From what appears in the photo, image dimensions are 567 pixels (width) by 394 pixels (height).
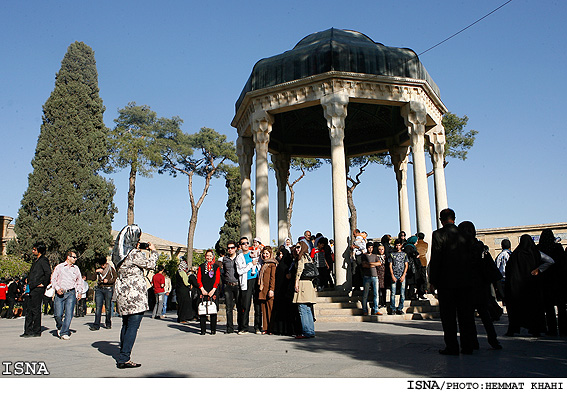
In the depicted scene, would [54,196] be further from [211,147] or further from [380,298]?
[380,298]

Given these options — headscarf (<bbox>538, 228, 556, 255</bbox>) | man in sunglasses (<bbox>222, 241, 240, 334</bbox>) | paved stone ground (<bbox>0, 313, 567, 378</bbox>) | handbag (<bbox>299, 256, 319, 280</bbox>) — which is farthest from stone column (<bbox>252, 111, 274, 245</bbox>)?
headscarf (<bbox>538, 228, 556, 255</bbox>)

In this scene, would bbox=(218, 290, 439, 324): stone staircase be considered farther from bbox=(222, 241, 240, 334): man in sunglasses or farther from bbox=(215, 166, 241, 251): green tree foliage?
bbox=(215, 166, 241, 251): green tree foliage

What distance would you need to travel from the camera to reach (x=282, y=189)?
66.7 ft

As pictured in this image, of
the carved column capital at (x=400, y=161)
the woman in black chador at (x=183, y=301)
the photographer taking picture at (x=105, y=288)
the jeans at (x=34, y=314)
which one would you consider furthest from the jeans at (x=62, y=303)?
the carved column capital at (x=400, y=161)

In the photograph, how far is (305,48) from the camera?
49.5ft

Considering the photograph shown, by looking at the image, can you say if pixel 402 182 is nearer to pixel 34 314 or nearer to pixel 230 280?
pixel 230 280

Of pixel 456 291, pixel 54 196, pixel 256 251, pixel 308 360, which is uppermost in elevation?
pixel 54 196

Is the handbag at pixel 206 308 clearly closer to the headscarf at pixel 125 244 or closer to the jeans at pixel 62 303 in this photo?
the jeans at pixel 62 303

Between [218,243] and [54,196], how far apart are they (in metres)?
11.7

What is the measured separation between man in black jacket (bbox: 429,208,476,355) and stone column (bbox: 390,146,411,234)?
13.2 metres

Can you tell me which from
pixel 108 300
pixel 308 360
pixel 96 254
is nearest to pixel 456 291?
pixel 308 360

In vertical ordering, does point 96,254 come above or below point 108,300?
above

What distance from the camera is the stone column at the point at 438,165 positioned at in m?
16.5

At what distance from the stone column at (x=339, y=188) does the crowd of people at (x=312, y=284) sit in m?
0.30
